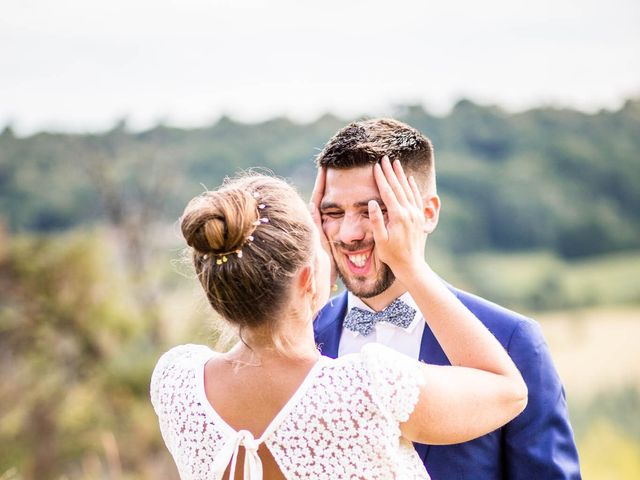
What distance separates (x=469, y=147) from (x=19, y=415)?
65.2 feet

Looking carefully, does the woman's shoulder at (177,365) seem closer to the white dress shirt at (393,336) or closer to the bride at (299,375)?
the bride at (299,375)

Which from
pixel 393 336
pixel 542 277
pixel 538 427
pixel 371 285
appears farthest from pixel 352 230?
pixel 542 277

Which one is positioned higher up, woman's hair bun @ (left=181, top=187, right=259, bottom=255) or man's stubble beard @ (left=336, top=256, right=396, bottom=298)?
woman's hair bun @ (left=181, top=187, right=259, bottom=255)

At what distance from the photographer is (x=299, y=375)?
2186mm

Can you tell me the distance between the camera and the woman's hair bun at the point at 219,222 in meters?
2.17

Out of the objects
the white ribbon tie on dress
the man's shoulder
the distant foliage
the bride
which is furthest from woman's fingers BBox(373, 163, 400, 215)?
the distant foliage

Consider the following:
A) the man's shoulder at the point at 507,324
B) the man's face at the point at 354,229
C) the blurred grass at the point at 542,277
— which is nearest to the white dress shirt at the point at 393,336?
the man's face at the point at 354,229

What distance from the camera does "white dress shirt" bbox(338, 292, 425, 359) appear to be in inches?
119

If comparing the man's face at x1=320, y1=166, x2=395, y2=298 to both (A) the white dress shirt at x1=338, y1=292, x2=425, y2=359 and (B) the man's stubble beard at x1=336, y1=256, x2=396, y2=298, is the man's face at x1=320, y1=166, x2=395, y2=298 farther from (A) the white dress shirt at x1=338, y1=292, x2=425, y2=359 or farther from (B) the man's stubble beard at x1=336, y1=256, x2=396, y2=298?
(A) the white dress shirt at x1=338, y1=292, x2=425, y2=359

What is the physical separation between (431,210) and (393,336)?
0.61 metres

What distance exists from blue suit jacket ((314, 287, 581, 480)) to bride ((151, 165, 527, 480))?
0.33 meters

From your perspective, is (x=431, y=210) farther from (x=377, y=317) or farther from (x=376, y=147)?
(x=377, y=317)

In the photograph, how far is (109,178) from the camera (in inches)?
897

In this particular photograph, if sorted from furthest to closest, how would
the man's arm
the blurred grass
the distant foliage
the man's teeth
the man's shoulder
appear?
the blurred grass → the distant foliage → the man's teeth → the man's shoulder → the man's arm
